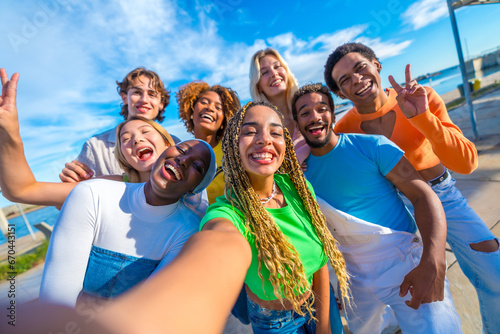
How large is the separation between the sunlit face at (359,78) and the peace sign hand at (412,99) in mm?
271

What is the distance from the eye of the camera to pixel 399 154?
5.33ft

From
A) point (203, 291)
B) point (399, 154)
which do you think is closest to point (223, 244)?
point (203, 291)

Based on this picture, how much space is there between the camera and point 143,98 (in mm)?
2486

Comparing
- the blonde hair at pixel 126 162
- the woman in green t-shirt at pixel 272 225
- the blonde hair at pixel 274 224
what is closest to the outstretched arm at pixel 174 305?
the woman in green t-shirt at pixel 272 225

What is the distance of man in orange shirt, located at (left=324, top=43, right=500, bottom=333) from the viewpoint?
→ 167 cm

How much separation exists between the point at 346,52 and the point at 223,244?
6.88ft

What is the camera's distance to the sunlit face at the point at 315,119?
5.85ft

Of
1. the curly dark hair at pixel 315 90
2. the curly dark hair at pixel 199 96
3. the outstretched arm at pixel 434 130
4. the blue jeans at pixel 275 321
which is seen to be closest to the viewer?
the blue jeans at pixel 275 321

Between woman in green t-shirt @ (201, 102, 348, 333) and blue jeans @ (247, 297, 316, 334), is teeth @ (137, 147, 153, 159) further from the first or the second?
blue jeans @ (247, 297, 316, 334)

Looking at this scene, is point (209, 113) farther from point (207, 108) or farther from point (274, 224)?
point (274, 224)

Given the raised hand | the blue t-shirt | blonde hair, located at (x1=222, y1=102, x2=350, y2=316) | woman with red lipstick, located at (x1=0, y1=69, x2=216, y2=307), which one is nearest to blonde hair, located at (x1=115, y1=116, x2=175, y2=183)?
woman with red lipstick, located at (x1=0, y1=69, x2=216, y2=307)

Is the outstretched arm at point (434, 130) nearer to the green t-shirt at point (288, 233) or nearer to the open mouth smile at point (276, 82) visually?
the green t-shirt at point (288, 233)

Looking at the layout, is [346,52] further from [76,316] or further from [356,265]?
[76,316]

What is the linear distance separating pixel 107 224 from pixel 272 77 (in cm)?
235
